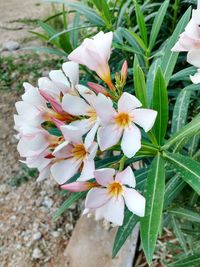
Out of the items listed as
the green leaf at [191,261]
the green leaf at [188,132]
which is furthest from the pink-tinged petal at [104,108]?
the green leaf at [191,261]

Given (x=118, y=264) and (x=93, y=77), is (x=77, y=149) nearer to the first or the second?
(x=93, y=77)

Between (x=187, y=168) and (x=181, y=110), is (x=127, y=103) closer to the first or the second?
(x=187, y=168)

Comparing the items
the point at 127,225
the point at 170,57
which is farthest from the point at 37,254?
the point at 170,57

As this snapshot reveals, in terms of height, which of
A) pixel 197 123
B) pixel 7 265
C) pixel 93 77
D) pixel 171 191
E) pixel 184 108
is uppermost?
pixel 197 123

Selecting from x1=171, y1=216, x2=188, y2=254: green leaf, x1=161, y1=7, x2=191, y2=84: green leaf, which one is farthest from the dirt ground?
x1=161, y1=7, x2=191, y2=84: green leaf

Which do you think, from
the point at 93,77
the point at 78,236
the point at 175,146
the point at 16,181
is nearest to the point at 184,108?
the point at 175,146

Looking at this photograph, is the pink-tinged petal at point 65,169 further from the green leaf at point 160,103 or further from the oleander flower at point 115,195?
the green leaf at point 160,103
